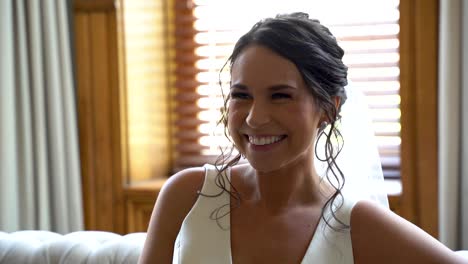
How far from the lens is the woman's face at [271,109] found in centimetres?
135

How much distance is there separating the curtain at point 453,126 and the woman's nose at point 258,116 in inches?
38.2

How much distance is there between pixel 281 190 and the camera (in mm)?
1521

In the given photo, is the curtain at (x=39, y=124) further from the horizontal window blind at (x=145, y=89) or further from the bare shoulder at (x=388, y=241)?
the bare shoulder at (x=388, y=241)

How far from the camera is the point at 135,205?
8.71ft

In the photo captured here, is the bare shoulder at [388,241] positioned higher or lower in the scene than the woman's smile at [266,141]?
lower

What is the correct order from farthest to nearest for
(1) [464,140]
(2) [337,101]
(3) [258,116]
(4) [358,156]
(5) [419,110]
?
(5) [419,110], (1) [464,140], (4) [358,156], (2) [337,101], (3) [258,116]

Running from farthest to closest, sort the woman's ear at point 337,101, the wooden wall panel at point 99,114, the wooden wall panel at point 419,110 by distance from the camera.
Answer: the wooden wall panel at point 99,114 < the wooden wall panel at point 419,110 < the woman's ear at point 337,101

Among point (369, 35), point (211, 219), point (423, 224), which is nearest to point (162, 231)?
point (211, 219)

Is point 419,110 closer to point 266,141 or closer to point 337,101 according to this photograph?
point 337,101

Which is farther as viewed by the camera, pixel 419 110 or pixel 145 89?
pixel 145 89

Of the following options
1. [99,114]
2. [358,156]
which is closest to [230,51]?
[99,114]

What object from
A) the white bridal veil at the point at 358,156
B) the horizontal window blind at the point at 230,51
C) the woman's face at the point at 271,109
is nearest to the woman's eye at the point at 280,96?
the woman's face at the point at 271,109

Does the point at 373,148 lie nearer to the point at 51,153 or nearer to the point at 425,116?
the point at 425,116

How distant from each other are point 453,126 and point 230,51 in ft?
3.54
